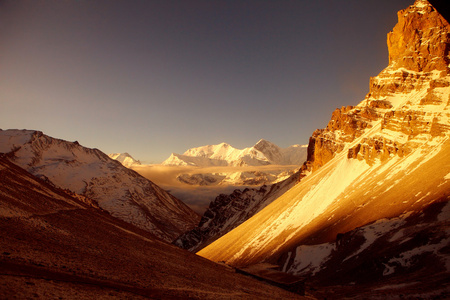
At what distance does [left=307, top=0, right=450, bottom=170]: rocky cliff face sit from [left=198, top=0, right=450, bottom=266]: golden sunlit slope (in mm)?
365

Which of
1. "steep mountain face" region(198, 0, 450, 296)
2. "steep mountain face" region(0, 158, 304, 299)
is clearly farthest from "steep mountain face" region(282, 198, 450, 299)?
"steep mountain face" region(0, 158, 304, 299)

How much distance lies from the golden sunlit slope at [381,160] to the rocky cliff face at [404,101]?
37 centimetres

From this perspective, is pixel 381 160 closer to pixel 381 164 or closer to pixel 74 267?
pixel 381 164

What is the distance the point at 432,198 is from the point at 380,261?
1807 cm

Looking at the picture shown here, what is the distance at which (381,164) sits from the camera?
83.4 m

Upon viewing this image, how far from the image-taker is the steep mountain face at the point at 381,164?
51.1 meters

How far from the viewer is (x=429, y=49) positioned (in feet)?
393

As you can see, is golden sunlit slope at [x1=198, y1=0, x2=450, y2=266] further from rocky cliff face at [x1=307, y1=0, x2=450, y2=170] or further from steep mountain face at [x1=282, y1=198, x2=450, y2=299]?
steep mountain face at [x1=282, y1=198, x2=450, y2=299]

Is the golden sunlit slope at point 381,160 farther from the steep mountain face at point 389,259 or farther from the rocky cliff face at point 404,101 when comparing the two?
the steep mountain face at point 389,259

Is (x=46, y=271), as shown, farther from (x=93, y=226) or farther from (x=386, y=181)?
(x=386, y=181)

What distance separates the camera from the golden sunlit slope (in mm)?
53188

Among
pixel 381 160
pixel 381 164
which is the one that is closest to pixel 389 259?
pixel 381 164

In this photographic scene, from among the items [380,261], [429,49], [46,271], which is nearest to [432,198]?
[380,261]

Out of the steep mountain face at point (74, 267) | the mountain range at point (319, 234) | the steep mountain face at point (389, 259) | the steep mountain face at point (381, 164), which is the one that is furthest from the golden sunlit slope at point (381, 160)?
the steep mountain face at point (74, 267)
